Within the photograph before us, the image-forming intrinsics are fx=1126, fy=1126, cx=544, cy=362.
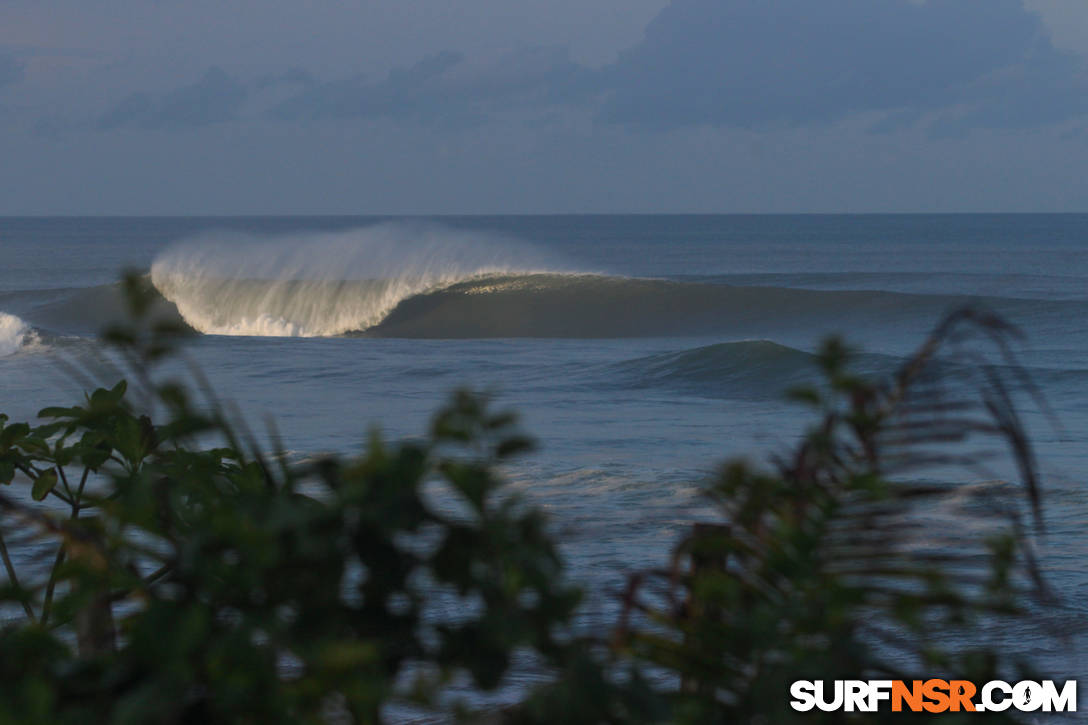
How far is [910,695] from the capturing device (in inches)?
45.5

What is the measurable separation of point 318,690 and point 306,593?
0.08 metres

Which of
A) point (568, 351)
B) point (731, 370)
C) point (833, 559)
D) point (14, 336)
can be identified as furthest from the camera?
point (14, 336)

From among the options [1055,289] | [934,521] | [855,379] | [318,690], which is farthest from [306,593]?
[1055,289]

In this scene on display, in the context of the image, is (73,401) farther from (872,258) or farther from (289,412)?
(872,258)

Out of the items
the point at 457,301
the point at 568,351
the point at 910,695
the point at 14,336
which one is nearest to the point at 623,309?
the point at 457,301

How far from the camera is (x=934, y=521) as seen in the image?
633 cm

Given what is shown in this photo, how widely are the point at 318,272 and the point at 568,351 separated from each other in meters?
13.5

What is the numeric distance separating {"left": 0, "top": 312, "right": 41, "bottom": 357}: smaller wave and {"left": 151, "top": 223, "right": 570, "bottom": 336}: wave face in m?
4.45

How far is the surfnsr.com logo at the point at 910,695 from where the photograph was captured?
1.06 metres

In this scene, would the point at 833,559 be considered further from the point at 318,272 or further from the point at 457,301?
the point at 318,272

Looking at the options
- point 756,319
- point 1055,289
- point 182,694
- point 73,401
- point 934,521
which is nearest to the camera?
point 182,694

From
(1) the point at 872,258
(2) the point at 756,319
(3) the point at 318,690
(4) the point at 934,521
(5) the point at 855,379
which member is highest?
(1) the point at 872,258

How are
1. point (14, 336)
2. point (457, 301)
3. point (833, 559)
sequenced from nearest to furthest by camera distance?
1. point (833, 559)
2. point (14, 336)
3. point (457, 301)

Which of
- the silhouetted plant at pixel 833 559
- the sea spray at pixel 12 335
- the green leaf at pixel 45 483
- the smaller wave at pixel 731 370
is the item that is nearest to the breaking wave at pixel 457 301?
the sea spray at pixel 12 335
